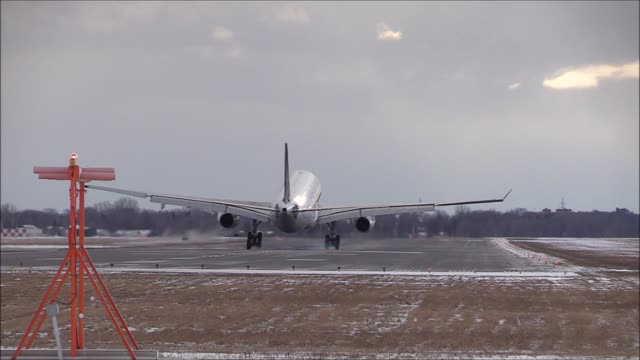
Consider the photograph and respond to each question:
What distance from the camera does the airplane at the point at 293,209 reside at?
181 ft

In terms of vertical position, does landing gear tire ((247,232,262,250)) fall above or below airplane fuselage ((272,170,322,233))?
below

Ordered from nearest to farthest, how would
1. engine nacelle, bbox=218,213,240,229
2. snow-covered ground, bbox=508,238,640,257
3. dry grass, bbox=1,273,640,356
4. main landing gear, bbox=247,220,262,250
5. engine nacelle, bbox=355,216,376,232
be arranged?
dry grass, bbox=1,273,640,356 < snow-covered ground, bbox=508,238,640,257 < engine nacelle, bbox=218,213,240,229 < main landing gear, bbox=247,220,262,250 < engine nacelle, bbox=355,216,376,232

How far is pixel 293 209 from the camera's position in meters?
54.5

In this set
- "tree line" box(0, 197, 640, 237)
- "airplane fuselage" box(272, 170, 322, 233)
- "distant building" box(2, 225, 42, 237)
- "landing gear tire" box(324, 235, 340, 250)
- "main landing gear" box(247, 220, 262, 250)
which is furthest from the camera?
"distant building" box(2, 225, 42, 237)

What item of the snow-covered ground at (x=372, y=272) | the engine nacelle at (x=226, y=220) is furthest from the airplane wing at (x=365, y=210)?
the snow-covered ground at (x=372, y=272)

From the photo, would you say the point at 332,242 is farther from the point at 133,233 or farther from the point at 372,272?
the point at 372,272

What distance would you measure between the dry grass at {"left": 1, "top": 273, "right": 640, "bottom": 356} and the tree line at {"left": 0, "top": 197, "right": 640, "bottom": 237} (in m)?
3.16

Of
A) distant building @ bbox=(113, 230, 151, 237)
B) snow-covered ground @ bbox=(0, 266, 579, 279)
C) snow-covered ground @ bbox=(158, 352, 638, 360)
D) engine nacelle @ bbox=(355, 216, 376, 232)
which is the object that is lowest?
snow-covered ground @ bbox=(158, 352, 638, 360)

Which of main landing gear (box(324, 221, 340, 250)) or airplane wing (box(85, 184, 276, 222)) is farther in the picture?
main landing gear (box(324, 221, 340, 250))

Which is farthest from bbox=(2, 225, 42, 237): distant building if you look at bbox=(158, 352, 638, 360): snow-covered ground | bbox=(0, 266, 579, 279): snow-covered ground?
bbox=(158, 352, 638, 360): snow-covered ground

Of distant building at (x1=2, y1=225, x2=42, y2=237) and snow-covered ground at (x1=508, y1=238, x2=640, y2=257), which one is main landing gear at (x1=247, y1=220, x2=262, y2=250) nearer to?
distant building at (x1=2, y1=225, x2=42, y2=237)

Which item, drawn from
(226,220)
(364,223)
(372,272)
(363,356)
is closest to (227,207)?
(226,220)

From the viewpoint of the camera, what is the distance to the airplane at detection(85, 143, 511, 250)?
181 ft

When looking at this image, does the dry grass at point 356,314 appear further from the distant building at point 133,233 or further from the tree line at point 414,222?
the distant building at point 133,233
